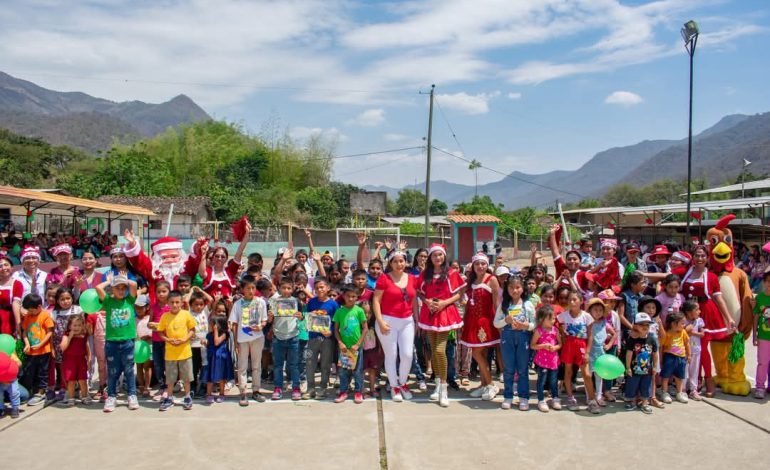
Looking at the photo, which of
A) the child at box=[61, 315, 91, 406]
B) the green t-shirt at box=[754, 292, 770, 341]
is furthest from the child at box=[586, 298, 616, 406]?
the child at box=[61, 315, 91, 406]

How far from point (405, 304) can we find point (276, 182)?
44759 millimetres

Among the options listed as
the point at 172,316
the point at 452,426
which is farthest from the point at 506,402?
the point at 172,316

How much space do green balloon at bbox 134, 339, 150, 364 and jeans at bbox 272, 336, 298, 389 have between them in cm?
133

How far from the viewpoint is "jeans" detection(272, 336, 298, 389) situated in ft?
19.7

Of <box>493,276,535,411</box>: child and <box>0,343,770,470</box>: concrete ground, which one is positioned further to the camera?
<box>493,276,535,411</box>: child

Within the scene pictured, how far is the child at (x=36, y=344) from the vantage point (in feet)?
18.5

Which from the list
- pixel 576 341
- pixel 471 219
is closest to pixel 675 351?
pixel 576 341

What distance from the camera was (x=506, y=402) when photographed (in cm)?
566

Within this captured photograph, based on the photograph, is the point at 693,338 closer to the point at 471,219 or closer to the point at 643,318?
the point at 643,318

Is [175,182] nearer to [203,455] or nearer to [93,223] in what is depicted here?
[93,223]

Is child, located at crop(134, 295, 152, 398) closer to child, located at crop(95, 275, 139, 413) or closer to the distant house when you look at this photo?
child, located at crop(95, 275, 139, 413)

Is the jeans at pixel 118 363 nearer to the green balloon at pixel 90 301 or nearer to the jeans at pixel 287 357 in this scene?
the green balloon at pixel 90 301

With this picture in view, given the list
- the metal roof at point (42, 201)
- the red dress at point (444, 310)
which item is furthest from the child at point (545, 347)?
the metal roof at point (42, 201)

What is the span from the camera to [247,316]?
5895 millimetres
